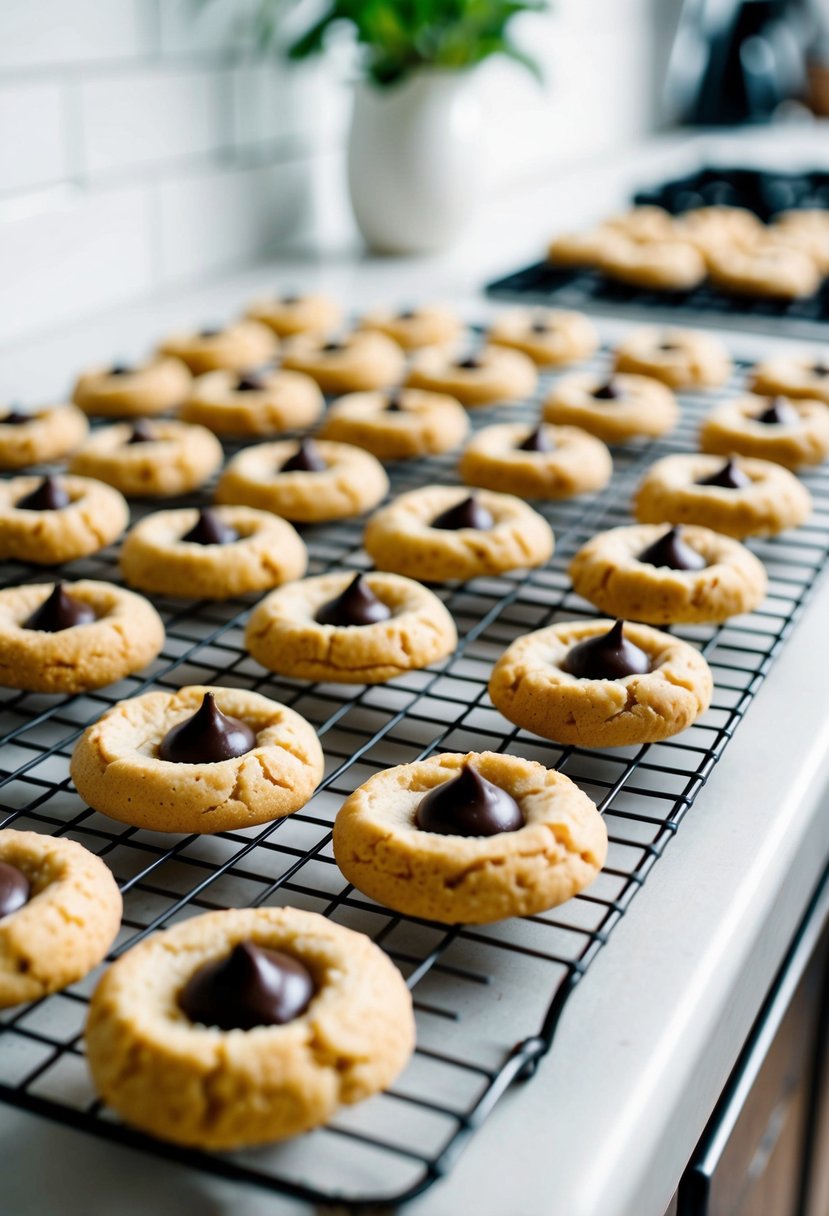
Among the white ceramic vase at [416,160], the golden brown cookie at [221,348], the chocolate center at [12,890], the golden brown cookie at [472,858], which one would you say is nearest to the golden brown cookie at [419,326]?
the golden brown cookie at [221,348]

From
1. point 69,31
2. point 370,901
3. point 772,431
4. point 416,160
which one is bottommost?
point 370,901

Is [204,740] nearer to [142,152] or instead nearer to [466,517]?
[466,517]

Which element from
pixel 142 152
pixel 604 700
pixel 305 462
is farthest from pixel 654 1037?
pixel 142 152

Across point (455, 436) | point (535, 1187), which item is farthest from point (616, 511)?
point (535, 1187)

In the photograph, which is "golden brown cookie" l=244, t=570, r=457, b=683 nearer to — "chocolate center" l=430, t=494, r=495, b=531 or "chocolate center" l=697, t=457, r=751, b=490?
"chocolate center" l=430, t=494, r=495, b=531

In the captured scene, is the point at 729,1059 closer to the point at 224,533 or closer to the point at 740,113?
the point at 224,533
